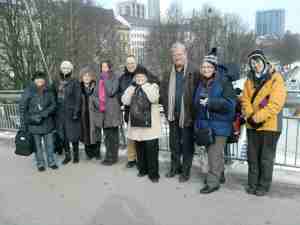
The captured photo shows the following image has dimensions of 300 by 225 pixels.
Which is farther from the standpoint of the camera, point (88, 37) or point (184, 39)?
point (184, 39)

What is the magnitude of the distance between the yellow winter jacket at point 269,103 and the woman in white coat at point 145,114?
1.32m

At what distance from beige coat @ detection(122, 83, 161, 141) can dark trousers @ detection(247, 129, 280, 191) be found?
133 centimetres

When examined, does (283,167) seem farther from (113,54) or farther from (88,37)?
(113,54)

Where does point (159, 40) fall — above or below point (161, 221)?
above

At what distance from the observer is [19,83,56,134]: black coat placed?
Answer: 17.1 ft

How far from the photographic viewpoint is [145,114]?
4.64 metres

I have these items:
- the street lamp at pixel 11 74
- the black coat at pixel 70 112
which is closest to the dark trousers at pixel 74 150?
the black coat at pixel 70 112

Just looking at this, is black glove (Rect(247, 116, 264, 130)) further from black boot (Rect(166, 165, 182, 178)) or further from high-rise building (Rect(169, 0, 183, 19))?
high-rise building (Rect(169, 0, 183, 19))

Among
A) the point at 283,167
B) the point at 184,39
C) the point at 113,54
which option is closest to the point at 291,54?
the point at 184,39

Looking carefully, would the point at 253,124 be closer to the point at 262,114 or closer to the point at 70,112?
the point at 262,114

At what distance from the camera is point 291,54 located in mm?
60344

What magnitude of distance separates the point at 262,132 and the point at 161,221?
1.67 meters

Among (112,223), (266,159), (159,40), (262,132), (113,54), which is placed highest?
(159,40)

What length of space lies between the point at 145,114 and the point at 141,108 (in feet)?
0.35
